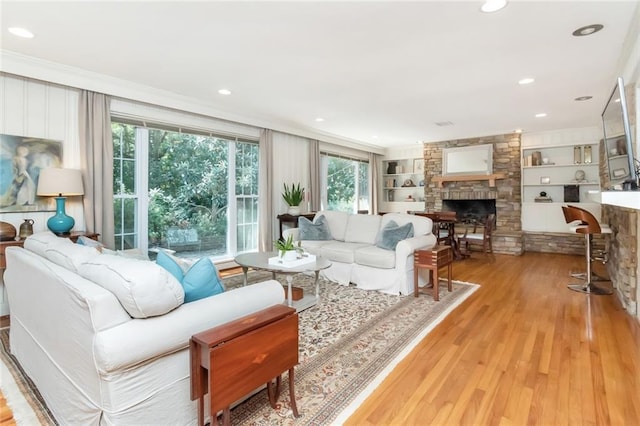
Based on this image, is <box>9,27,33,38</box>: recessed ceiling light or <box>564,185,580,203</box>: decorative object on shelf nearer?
<box>9,27,33,38</box>: recessed ceiling light

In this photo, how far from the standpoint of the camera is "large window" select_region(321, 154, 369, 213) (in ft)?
24.5

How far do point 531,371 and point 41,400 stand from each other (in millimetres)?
3016

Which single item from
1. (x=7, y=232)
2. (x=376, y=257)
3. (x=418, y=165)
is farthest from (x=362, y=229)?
(x=418, y=165)

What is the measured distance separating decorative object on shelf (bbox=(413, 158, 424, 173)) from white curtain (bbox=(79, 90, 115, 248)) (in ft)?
22.8

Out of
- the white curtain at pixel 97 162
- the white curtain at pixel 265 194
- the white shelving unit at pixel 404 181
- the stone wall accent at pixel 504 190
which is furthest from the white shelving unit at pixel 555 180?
the white curtain at pixel 97 162

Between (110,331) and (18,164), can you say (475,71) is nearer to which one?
(110,331)

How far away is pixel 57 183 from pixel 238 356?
2.95m

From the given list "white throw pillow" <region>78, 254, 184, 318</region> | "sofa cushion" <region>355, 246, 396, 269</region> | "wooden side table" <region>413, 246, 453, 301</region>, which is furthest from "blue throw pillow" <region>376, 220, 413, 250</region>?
"white throw pillow" <region>78, 254, 184, 318</region>

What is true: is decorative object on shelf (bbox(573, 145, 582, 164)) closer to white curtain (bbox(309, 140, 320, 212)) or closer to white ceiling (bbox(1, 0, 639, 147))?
white ceiling (bbox(1, 0, 639, 147))

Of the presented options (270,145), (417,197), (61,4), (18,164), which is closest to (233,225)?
(270,145)

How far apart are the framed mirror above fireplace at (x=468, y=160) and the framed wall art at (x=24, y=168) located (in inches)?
281

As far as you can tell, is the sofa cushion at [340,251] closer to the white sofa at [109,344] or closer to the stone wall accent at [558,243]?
the white sofa at [109,344]

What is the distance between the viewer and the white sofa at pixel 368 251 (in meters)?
3.84

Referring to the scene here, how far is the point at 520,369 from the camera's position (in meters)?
2.19
